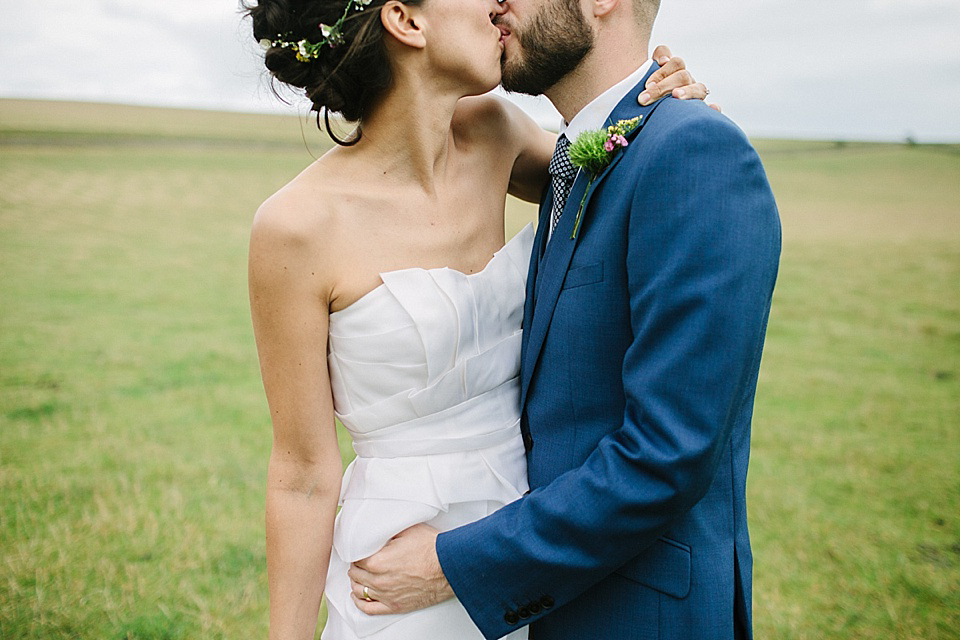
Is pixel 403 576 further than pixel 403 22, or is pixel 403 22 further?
pixel 403 22

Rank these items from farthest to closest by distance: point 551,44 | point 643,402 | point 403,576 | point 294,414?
point 551,44 → point 294,414 → point 403,576 → point 643,402

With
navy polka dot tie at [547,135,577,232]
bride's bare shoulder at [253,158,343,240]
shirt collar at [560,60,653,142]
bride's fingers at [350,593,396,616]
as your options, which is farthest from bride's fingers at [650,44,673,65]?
bride's fingers at [350,593,396,616]

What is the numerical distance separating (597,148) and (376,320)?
33.1 inches

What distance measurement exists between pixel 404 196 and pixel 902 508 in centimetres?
565

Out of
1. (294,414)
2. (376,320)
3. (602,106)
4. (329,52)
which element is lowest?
(294,414)

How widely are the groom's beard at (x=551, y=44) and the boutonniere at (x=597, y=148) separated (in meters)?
0.46

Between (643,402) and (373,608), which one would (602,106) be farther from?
(373,608)

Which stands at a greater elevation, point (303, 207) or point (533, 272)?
point (303, 207)

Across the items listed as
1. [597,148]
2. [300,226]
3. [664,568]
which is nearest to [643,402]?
[664,568]

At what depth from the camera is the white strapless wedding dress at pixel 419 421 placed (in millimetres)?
2250

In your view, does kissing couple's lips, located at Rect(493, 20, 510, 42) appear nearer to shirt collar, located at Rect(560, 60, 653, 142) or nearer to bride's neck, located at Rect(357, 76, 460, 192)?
bride's neck, located at Rect(357, 76, 460, 192)

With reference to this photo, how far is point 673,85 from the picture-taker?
7.23 ft

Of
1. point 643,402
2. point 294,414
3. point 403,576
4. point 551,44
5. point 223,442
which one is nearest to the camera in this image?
point 643,402

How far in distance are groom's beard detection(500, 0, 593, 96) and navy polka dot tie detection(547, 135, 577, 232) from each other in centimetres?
25
